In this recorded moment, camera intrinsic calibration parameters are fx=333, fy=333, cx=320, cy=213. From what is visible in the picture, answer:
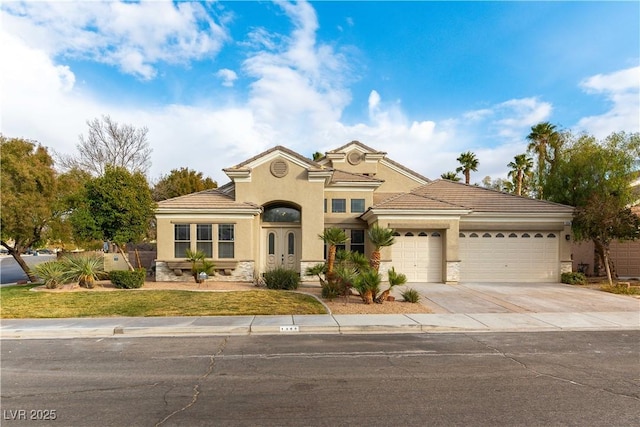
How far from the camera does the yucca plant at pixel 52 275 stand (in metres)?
14.8

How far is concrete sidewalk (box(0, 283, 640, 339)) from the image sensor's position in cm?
897

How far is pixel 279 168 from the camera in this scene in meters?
18.2

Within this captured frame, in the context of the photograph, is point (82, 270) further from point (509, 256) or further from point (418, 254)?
point (509, 256)

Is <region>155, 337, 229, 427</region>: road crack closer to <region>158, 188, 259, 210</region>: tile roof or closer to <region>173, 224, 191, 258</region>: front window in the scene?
<region>158, 188, 259, 210</region>: tile roof

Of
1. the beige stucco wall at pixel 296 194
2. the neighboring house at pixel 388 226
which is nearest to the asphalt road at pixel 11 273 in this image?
the neighboring house at pixel 388 226

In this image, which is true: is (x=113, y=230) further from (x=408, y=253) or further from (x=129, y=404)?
(x=408, y=253)

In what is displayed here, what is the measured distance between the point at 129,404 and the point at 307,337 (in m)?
4.34

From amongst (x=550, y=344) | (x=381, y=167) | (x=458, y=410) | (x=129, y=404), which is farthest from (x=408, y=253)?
(x=129, y=404)

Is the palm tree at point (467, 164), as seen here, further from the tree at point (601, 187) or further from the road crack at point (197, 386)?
the road crack at point (197, 386)

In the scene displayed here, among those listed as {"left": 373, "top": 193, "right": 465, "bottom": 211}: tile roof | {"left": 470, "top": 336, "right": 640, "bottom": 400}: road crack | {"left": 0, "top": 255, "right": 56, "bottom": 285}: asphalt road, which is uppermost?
{"left": 373, "top": 193, "right": 465, "bottom": 211}: tile roof

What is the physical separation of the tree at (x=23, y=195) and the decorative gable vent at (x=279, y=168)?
12092 millimetres

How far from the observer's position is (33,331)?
351 inches

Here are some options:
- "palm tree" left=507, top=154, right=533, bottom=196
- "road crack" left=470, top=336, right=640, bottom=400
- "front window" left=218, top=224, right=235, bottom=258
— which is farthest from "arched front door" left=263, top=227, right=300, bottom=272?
"palm tree" left=507, top=154, right=533, bottom=196

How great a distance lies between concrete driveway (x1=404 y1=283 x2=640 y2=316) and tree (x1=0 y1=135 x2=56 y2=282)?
19068 millimetres
